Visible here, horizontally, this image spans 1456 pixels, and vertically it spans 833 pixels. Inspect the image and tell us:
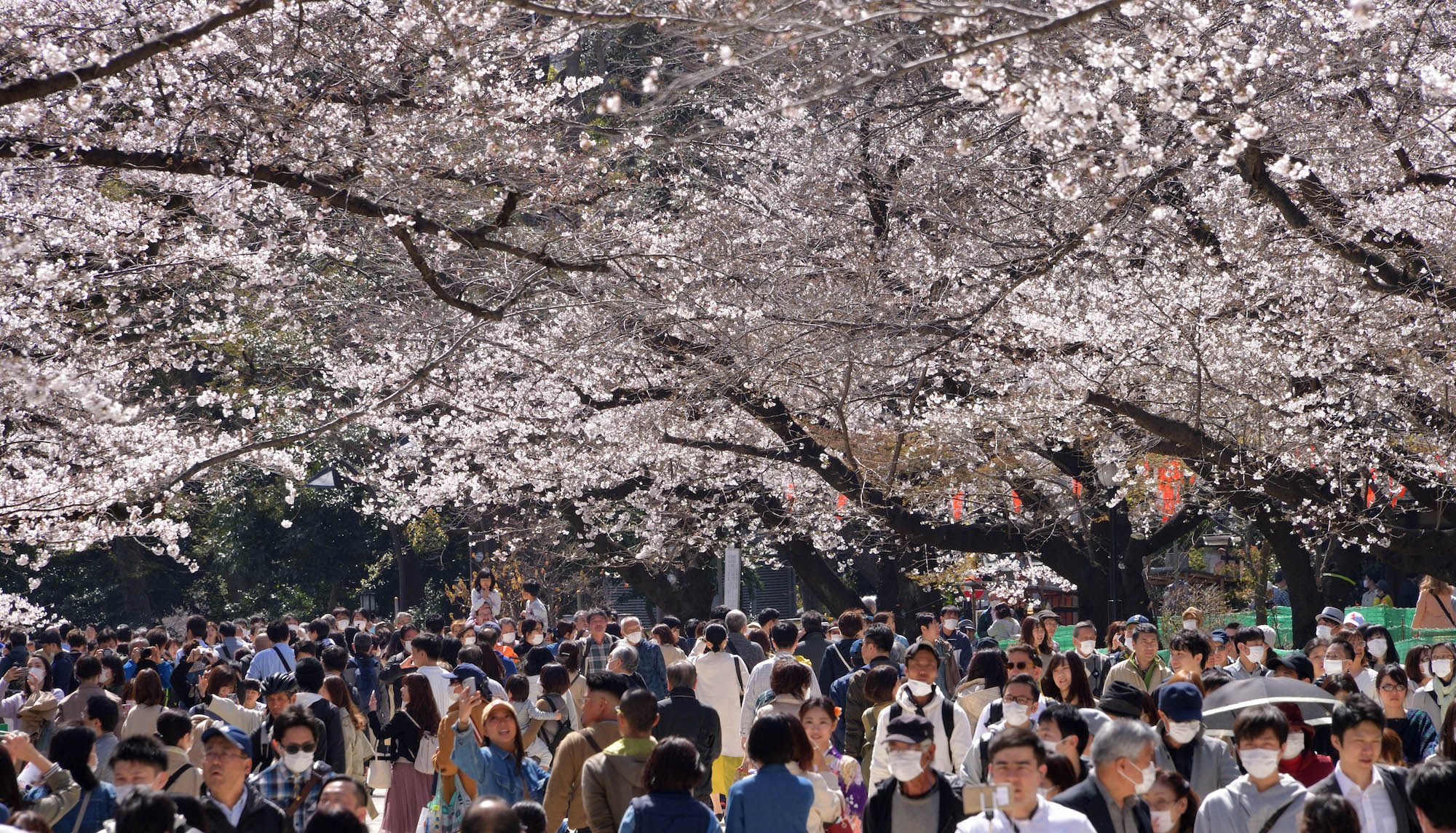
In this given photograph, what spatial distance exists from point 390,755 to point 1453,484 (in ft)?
31.0

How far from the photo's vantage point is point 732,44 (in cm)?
788

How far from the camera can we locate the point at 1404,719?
837 cm

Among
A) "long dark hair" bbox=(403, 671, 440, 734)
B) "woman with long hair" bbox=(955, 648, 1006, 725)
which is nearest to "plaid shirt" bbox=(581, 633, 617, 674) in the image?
"long dark hair" bbox=(403, 671, 440, 734)

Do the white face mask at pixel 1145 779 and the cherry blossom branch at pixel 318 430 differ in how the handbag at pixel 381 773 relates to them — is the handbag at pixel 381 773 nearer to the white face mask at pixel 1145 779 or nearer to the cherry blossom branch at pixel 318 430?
the cherry blossom branch at pixel 318 430

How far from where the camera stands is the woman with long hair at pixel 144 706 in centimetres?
943

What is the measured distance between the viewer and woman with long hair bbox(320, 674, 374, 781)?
31.4ft

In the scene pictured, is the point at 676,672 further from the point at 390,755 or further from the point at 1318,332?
the point at 1318,332

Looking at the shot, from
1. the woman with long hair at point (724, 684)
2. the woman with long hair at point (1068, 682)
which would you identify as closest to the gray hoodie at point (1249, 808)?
the woman with long hair at point (1068, 682)

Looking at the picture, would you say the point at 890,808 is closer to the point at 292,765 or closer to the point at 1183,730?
the point at 1183,730

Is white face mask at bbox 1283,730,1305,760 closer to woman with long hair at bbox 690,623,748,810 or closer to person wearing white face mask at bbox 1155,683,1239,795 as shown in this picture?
person wearing white face mask at bbox 1155,683,1239,795

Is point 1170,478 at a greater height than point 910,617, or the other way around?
point 1170,478

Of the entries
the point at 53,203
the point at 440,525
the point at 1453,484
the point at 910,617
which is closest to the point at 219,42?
the point at 53,203

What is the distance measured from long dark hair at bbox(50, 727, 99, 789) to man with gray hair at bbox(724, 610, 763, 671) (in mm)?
7122

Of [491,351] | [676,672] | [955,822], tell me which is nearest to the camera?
[955,822]
